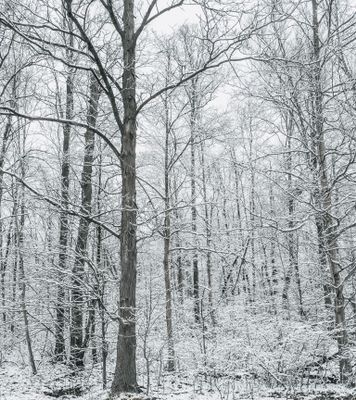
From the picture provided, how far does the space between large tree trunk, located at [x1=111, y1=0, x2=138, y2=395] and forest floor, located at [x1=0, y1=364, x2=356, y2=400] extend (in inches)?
20.0

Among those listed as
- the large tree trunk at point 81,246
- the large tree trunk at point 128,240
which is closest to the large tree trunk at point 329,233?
the large tree trunk at point 128,240

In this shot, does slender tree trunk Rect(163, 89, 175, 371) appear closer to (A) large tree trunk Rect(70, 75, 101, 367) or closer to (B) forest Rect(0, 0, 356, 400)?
(B) forest Rect(0, 0, 356, 400)

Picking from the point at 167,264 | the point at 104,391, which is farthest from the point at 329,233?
the point at 167,264

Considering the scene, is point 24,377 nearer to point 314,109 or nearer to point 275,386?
point 275,386

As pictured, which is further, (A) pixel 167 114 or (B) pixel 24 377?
(A) pixel 167 114

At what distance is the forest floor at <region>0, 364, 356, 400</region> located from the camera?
7.32 metres

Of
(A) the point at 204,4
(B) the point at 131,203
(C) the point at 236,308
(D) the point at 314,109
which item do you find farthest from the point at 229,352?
(A) the point at 204,4

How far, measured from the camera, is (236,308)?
Result: 446 inches

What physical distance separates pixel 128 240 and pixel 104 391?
344cm

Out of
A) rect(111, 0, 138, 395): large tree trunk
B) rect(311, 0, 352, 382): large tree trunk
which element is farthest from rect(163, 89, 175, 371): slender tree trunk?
rect(311, 0, 352, 382): large tree trunk

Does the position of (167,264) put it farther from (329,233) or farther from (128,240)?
(329,233)

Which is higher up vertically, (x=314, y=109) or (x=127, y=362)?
(x=314, y=109)

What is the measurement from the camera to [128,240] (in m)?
7.00

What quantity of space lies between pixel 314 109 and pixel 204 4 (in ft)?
9.61
